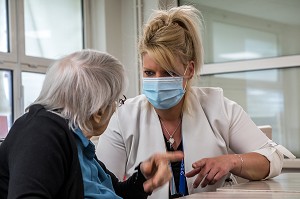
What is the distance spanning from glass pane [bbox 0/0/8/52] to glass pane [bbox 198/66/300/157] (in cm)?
161

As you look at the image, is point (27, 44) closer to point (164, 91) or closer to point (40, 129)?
point (164, 91)

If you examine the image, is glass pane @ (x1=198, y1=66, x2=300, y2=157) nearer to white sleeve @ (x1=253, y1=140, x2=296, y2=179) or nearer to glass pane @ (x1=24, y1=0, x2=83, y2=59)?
glass pane @ (x1=24, y1=0, x2=83, y2=59)

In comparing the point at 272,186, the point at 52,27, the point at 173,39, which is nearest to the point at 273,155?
the point at 272,186

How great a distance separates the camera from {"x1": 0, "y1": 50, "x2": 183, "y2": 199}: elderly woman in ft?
2.63

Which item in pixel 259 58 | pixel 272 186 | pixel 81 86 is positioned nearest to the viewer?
pixel 81 86

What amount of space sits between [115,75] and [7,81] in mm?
2227

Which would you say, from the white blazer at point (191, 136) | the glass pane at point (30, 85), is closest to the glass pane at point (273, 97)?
the glass pane at point (30, 85)

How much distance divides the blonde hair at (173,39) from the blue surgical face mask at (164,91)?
0.05 m

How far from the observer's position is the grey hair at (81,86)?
958 mm

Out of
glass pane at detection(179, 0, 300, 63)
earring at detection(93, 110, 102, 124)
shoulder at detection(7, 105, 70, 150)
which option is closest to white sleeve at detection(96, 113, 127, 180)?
earring at detection(93, 110, 102, 124)

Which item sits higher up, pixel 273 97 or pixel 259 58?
pixel 259 58

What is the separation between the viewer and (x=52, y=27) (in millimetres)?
3527

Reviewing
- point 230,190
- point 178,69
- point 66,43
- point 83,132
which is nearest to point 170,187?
point 230,190

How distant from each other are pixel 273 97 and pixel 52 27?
1.99m
